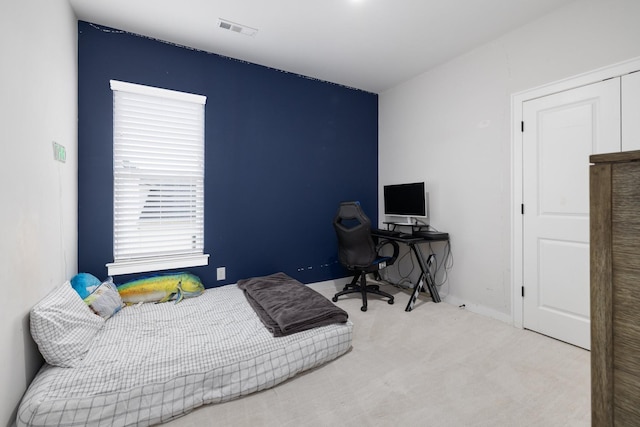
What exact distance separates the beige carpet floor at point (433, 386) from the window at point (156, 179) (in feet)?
5.53

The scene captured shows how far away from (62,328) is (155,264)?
1.16 metres

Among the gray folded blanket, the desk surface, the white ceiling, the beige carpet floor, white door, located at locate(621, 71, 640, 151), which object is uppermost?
the white ceiling

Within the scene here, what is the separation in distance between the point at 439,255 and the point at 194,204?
9.15ft

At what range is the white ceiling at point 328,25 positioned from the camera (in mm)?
2279

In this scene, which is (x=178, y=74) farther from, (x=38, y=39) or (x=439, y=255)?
(x=439, y=255)

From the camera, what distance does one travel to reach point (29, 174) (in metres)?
1.55

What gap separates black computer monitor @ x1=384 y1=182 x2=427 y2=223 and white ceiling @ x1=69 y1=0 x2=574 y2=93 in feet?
4.64

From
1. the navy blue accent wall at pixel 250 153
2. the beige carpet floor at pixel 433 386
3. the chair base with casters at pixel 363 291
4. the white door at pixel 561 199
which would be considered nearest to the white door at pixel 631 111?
the white door at pixel 561 199

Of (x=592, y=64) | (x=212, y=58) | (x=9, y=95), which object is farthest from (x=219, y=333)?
(x=592, y=64)

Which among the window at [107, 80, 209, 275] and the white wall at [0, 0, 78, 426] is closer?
the white wall at [0, 0, 78, 426]

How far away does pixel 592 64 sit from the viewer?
216cm

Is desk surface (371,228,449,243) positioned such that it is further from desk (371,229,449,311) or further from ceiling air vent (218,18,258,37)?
ceiling air vent (218,18,258,37)

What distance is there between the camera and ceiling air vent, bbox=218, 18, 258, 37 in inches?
98.3

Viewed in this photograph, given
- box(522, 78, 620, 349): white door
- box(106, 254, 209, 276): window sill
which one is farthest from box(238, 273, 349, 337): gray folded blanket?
box(522, 78, 620, 349): white door
